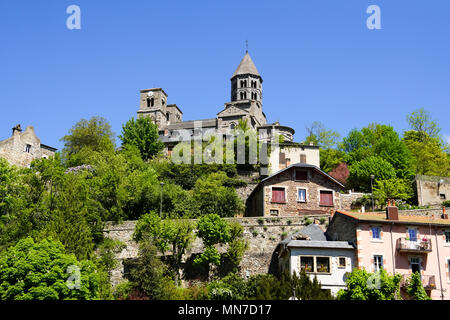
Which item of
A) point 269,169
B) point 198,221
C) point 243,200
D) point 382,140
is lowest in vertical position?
point 198,221

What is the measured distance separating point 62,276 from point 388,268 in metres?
19.2

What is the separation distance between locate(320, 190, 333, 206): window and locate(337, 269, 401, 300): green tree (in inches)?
597

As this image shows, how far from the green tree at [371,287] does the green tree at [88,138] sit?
37.5m

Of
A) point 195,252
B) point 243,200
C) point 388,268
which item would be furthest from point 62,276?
point 243,200

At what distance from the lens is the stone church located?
2239 inches

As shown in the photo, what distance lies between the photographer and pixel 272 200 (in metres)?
40.8

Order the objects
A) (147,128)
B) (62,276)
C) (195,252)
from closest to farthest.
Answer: (62,276) < (195,252) < (147,128)

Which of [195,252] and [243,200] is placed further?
[243,200]

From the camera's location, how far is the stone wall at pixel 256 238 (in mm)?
34125

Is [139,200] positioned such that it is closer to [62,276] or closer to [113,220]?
[113,220]

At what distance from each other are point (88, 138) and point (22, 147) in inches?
406

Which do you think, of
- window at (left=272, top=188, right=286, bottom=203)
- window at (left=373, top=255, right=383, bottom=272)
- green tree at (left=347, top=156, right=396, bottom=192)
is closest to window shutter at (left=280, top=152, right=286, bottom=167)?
green tree at (left=347, top=156, right=396, bottom=192)

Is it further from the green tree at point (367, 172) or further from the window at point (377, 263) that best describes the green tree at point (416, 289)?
the green tree at point (367, 172)
